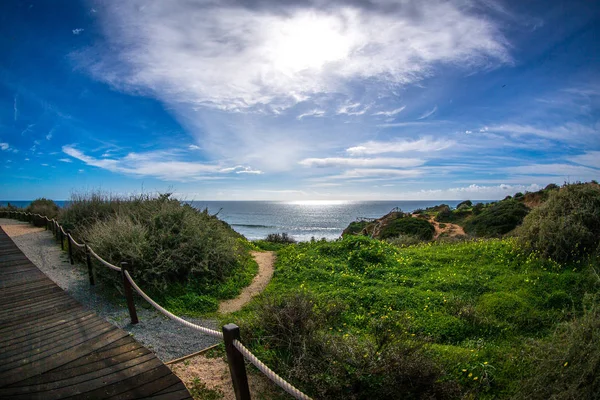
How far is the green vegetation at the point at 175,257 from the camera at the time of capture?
7.62m

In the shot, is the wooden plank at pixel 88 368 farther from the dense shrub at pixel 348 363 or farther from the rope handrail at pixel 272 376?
the rope handrail at pixel 272 376

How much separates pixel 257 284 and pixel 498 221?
17.2 metres

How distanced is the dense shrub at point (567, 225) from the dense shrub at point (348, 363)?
6.81 metres

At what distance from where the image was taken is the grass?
14.1ft

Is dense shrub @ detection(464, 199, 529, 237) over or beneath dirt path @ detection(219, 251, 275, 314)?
over

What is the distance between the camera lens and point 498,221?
1944 cm

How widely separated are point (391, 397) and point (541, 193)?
82.0 ft

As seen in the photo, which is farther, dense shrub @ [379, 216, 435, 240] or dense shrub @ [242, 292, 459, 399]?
dense shrub @ [379, 216, 435, 240]

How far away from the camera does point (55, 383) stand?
354cm

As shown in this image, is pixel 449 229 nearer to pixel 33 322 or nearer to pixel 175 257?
pixel 175 257

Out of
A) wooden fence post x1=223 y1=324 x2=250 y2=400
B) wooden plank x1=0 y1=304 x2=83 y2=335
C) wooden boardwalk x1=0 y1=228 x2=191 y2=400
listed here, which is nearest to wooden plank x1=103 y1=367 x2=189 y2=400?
wooden boardwalk x1=0 y1=228 x2=191 y2=400

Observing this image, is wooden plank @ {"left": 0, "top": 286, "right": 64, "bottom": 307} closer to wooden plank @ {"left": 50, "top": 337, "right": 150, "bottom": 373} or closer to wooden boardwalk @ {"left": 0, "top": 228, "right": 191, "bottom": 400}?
wooden boardwalk @ {"left": 0, "top": 228, "right": 191, "bottom": 400}

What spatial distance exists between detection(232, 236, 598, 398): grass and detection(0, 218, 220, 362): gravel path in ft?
3.31

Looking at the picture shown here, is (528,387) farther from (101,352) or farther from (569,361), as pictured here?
(101,352)
